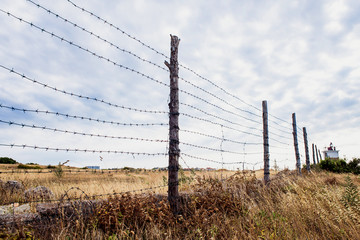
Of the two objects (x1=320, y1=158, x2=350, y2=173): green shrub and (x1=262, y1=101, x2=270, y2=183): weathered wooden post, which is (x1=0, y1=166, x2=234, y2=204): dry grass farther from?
(x1=320, y1=158, x2=350, y2=173): green shrub

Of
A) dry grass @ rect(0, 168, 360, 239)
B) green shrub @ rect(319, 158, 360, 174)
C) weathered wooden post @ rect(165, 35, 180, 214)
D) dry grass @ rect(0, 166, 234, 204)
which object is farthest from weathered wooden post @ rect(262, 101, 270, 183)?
green shrub @ rect(319, 158, 360, 174)

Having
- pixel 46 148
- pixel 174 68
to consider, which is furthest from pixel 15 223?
pixel 174 68

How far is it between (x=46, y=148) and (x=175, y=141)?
218cm

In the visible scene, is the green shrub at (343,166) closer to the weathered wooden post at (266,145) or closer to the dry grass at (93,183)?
the dry grass at (93,183)

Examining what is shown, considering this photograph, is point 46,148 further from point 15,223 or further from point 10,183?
point 10,183

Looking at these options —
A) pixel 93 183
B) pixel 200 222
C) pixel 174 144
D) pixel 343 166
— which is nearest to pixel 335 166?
pixel 343 166

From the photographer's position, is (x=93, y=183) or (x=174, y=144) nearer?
(x=174, y=144)

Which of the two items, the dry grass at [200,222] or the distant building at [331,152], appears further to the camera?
the distant building at [331,152]

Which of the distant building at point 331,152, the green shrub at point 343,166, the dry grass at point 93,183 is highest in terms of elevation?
the distant building at point 331,152

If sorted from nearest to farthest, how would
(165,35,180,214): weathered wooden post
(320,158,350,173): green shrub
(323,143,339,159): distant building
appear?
(165,35,180,214): weathered wooden post, (320,158,350,173): green shrub, (323,143,339,159): distant building

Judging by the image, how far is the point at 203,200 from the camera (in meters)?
5.04

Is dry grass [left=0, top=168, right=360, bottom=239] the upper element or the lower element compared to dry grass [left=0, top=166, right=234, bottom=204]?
lower

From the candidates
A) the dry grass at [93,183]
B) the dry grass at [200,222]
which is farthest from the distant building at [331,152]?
the dry grass at [200,222]

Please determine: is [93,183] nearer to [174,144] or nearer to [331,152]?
[174,144]
